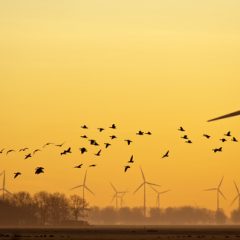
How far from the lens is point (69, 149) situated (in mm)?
137250

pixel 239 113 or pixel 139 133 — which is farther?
pixel 139 133

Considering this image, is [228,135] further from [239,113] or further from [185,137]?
[239,113]
